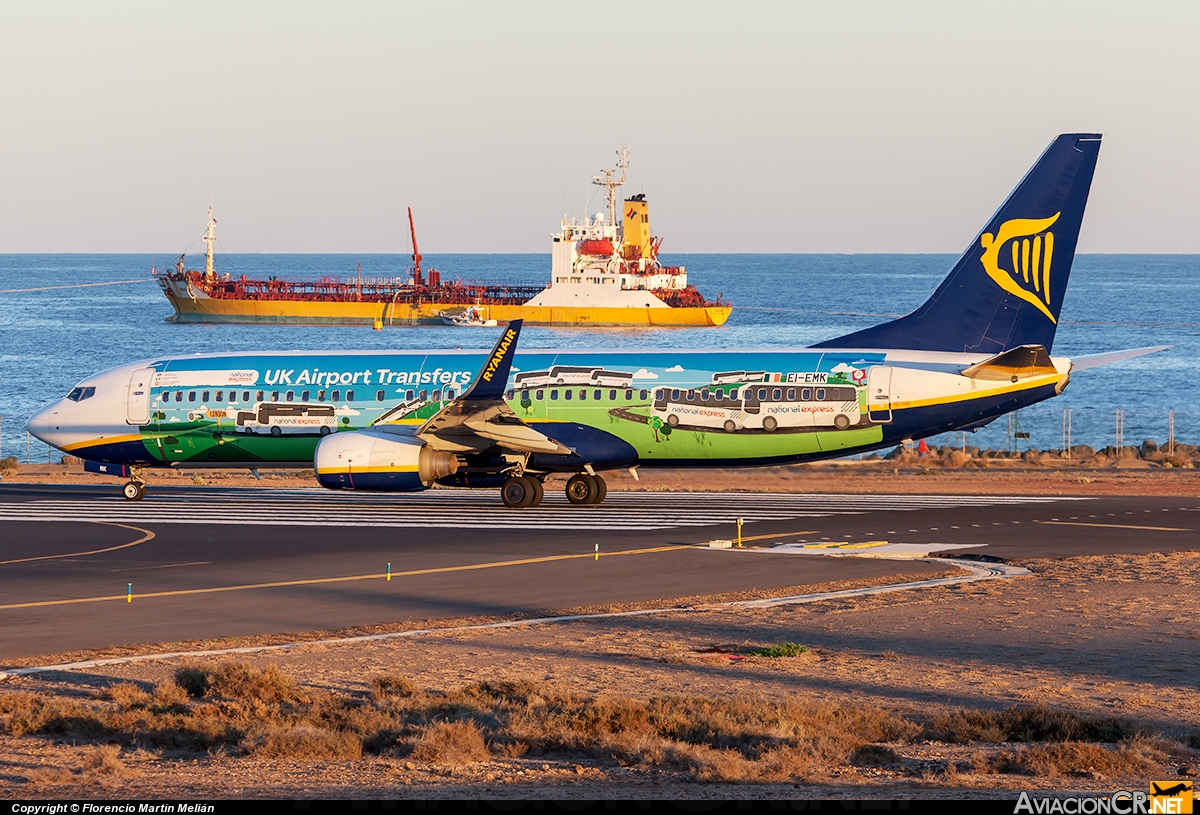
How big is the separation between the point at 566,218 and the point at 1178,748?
128 meters

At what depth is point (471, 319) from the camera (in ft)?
472

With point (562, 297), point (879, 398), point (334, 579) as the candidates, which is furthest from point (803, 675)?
point (562, 297)

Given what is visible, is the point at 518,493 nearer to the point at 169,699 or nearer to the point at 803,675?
the point at 803,675

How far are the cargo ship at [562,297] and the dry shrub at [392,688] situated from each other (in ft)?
388

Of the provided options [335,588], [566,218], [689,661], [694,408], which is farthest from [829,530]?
[566,218]

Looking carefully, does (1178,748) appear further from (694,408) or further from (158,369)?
(158,369)

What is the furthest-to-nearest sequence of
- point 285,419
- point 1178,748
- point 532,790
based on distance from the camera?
point 285,419, point 1178,748, point 532,790

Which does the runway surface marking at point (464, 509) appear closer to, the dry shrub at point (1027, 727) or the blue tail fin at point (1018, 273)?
the blue tail fin at point (1018, 273)

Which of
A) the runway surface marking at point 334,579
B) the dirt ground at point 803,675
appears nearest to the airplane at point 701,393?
the runway surface marking at point 334,579

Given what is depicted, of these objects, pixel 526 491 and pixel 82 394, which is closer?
pixel 526 491

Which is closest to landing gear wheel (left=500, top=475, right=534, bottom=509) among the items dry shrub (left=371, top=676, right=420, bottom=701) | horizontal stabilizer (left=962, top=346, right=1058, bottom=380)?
Answer: horizontal stabilizer (left=962, top=346, right=1058, bottom=380)

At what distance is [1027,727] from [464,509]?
24428mm

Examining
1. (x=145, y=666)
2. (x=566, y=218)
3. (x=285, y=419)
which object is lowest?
(x=145, y=666)

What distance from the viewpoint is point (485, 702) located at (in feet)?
51.1
